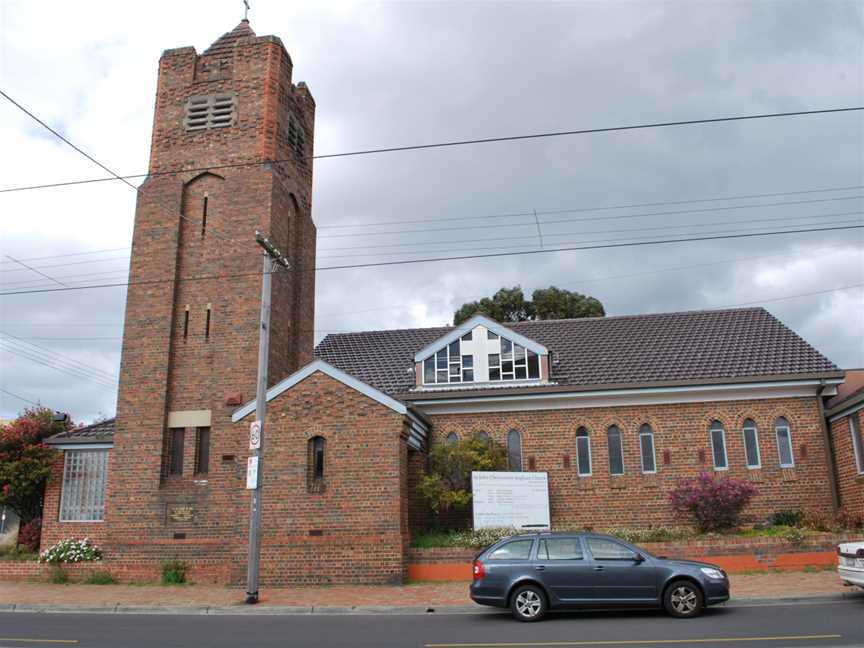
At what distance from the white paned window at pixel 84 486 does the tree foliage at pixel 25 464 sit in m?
0.61

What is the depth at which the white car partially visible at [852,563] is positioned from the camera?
13.4 m

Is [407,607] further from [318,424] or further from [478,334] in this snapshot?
[478,334]

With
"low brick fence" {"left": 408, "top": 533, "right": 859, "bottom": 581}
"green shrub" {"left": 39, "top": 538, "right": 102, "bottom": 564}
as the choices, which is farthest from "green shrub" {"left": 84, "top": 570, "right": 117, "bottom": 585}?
"low brick fence" {"left": 408, "top": 533, "right": 859, "bottom": 581}

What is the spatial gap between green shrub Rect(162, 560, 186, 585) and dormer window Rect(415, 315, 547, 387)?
8812 millimetres

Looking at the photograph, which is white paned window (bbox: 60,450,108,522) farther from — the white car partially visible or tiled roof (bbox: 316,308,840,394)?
the white car partially visible

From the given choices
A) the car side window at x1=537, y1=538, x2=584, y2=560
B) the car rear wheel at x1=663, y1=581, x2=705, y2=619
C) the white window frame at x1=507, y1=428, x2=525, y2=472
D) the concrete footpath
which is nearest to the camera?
the car rear wheel at x1=663, y1=581, x2=705, y2=619

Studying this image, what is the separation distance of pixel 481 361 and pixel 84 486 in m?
12.5

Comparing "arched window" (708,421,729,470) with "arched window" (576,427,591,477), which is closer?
"arched window" (708,421,729,470)

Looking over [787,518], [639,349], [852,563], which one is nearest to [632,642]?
[852,563]

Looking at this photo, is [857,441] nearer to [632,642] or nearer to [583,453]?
[583,453]

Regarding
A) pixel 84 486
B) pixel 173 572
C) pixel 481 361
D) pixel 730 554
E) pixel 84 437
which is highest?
pixel 481 361

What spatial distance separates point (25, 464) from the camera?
22.7 m

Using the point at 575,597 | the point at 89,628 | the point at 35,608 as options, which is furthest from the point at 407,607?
the point at 35,608

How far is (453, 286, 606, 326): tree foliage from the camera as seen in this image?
46.0 meters
